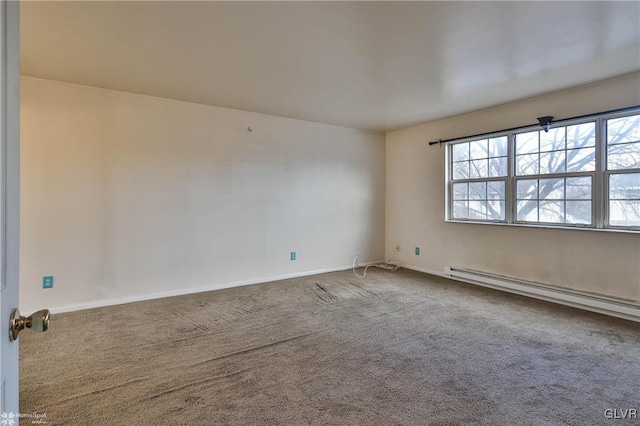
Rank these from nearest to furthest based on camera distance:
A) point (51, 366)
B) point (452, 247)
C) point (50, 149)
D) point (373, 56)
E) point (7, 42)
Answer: point (7, 42) < point (51, 366) < point (373, 56) < point (50, 149) < point (452, 247)

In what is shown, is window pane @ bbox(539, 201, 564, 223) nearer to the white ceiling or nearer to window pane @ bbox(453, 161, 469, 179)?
window pane @ bbox(453, 161, 469, 179)

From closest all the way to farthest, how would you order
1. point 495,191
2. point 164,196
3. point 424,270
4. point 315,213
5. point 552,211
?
point 552,211, point 164,196, point 495,191, point 315,213, point 424,270

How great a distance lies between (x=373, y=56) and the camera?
8.60 feet

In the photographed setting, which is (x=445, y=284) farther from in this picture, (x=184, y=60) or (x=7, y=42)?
(x=7, y=42)

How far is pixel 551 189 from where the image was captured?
355 cm

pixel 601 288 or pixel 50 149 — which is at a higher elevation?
pixel 50 149

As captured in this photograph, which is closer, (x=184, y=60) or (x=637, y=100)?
(x=184, y=60)

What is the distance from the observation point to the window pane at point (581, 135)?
324 centimetres

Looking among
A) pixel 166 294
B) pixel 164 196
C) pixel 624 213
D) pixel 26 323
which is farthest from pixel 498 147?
pixel 26 323

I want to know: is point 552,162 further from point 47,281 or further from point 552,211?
point 47,281

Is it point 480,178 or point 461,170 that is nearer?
point 480,178

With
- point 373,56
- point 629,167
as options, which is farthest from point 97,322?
point 629,167

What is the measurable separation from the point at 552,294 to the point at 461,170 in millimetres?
1907

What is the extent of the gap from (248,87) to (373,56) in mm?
1378
